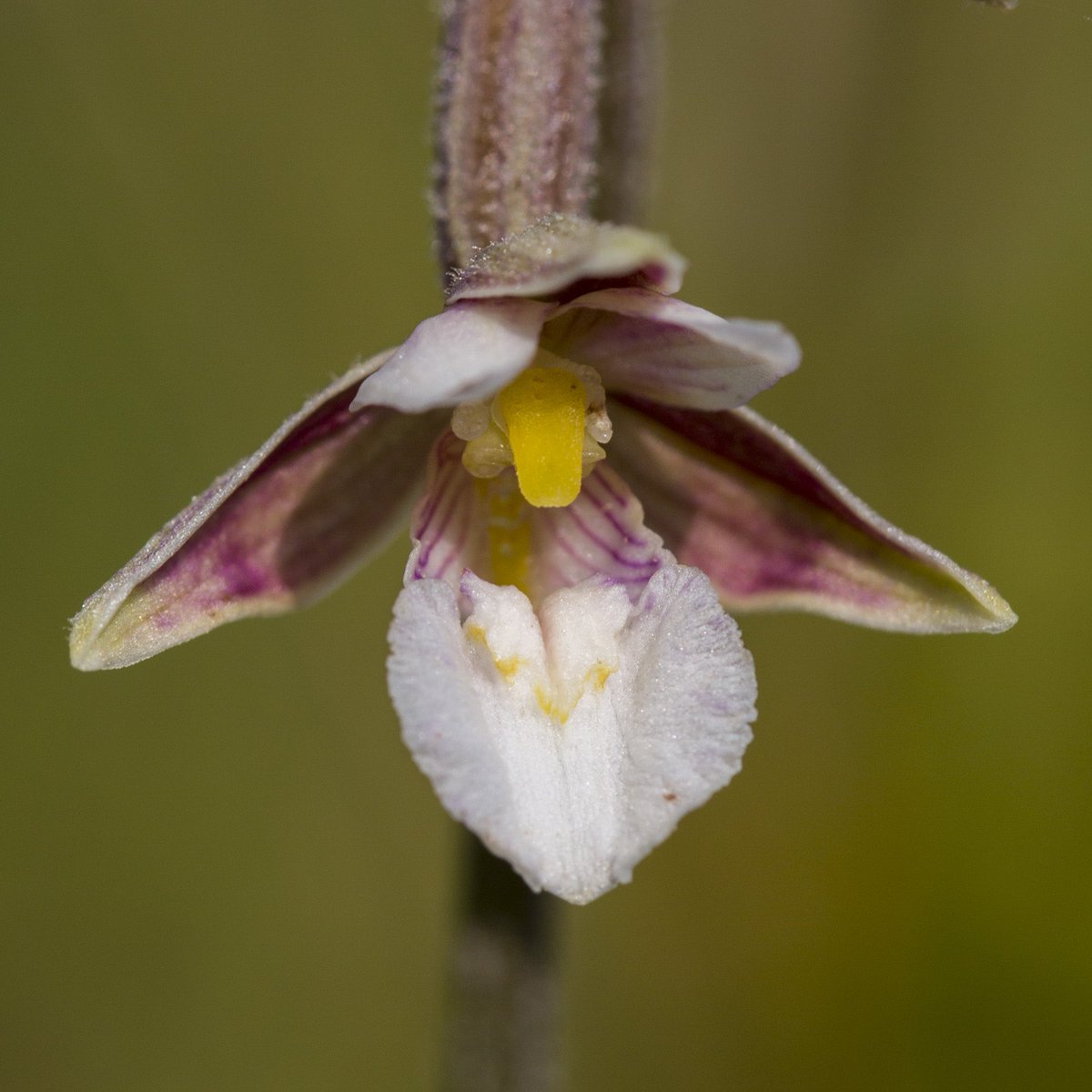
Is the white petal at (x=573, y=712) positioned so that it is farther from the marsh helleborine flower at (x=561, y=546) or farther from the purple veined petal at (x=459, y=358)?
the purple veined petal at (x=459, y=358)

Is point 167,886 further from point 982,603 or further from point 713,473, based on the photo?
point 982,603

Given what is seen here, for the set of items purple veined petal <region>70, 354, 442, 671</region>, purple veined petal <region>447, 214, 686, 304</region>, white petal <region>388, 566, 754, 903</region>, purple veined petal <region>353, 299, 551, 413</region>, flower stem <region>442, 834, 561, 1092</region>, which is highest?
purple veined petal <region>447, 214, 686, 304</region>

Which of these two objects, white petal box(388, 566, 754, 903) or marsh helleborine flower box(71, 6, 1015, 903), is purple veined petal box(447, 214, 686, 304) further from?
white petal box(388, 566, 754, 903)

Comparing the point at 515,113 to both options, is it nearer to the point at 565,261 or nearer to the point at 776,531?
the point at 565,261

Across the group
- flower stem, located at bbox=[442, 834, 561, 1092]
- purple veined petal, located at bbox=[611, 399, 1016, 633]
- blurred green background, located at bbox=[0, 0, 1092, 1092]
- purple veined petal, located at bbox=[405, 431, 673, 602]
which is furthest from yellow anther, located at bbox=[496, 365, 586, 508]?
blurred green background, located at bbox=[0, 0, 1092, 1092]

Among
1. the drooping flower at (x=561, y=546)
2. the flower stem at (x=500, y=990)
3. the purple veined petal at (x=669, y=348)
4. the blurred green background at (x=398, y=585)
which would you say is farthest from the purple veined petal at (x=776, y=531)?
the blurred green background at (x=398, y=585)
